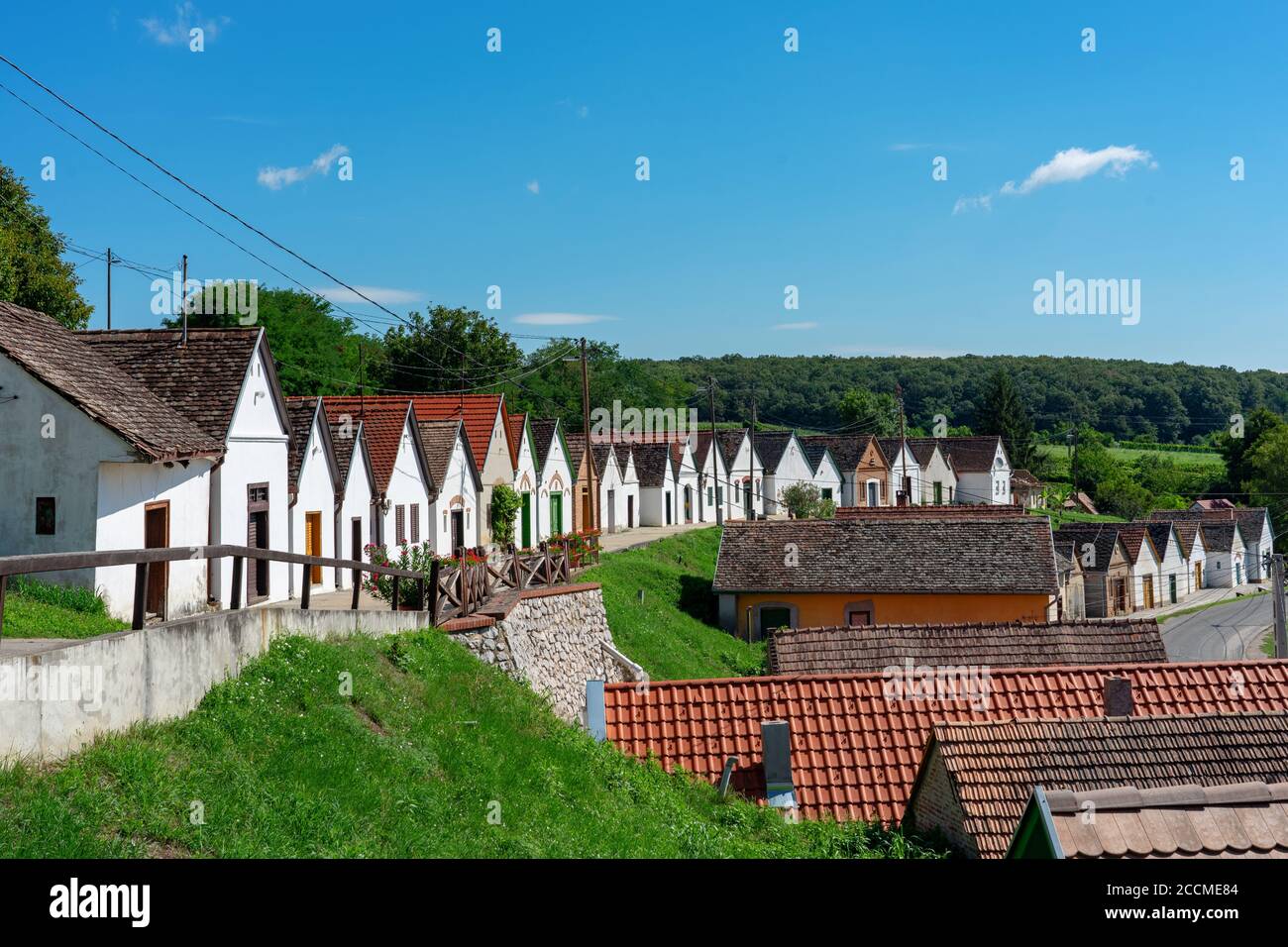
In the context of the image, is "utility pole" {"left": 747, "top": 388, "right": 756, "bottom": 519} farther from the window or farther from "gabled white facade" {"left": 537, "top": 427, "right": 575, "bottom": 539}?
the window

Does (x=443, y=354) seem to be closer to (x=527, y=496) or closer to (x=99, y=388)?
(x=527, y=496)

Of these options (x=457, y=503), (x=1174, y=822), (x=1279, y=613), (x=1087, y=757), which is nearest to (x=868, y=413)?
(x=457, y=503)

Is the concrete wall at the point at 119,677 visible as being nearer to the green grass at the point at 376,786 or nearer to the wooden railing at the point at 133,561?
the green grass at the point at 376,786

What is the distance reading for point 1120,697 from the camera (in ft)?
53.4

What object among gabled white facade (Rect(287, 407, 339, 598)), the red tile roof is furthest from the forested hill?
gabled white facade (Rect(287, 407, 339, 598))

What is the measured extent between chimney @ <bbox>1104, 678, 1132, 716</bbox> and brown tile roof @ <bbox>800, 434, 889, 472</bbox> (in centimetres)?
6303

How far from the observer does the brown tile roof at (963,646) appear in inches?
926

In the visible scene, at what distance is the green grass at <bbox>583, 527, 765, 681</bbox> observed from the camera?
30.6 m

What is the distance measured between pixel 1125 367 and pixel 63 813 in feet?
519

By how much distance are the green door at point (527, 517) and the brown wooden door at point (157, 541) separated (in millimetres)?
23102

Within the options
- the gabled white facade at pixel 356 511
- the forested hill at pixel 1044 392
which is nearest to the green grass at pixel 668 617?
the gabled white facade at pixel 356 511

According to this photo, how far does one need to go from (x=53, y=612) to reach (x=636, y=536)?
40.1m
